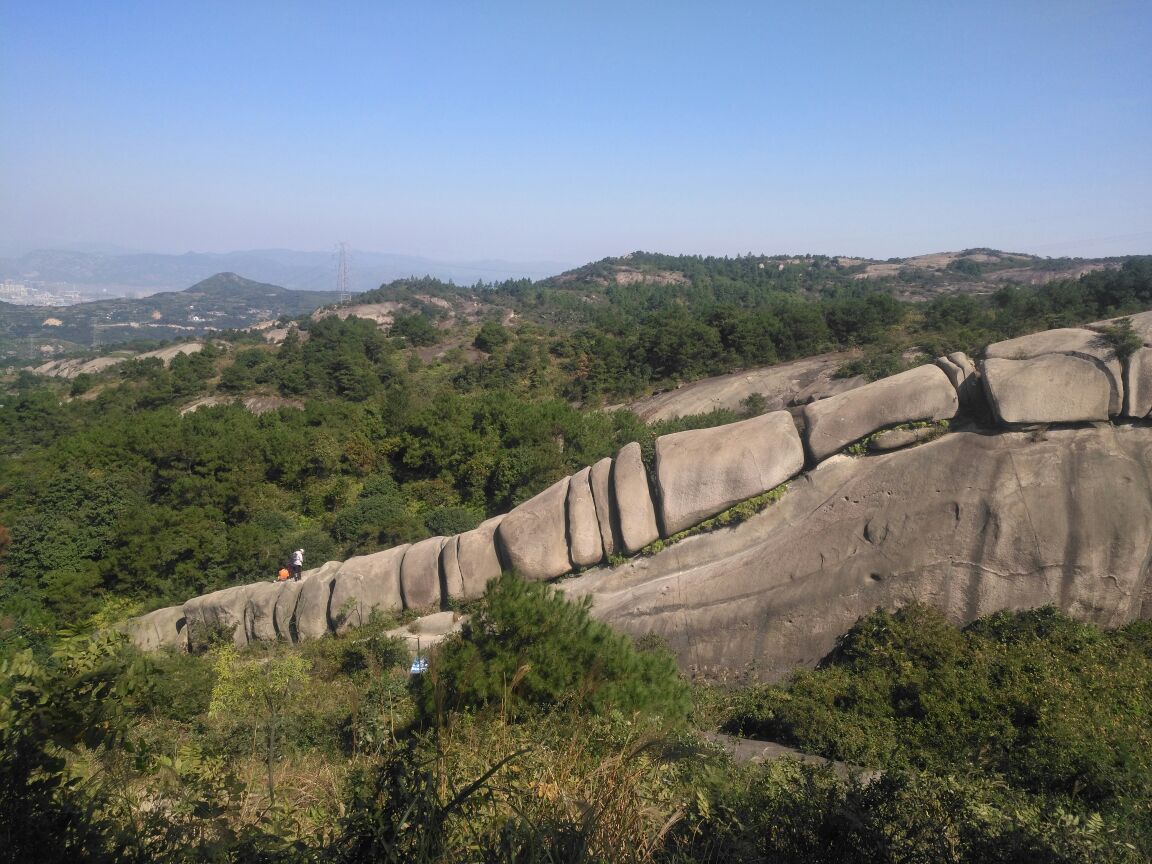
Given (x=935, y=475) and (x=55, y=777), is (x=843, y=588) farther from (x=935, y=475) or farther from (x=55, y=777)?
(x=55, y=777)

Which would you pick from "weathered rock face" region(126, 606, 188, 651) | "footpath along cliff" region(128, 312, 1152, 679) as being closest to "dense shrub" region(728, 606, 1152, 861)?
"footpath along cliff" region(128, 312, 1152, 679)

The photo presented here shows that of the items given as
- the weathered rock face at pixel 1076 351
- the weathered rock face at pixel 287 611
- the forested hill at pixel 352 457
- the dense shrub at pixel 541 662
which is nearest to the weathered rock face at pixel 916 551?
the weathered rock face at pixel 1076 351

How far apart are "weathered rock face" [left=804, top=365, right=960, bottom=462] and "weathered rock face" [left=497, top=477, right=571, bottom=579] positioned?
17.3 ft

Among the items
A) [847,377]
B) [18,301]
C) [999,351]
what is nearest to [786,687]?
[999,351]

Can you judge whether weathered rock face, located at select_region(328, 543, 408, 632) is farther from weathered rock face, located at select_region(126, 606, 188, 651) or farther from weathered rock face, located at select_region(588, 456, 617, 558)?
weathered rock face, located at select_region(588, 456, 617, 558)

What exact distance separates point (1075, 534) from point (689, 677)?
6.81 meters

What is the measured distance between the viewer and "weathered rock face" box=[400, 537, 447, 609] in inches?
599

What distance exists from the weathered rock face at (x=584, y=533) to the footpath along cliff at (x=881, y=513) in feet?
0.14

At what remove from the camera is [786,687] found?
1107cm

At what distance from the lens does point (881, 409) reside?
12.6m

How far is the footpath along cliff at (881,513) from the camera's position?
1111 centimetres

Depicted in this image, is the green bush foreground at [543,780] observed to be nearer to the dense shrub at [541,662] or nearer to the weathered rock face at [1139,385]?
the dense shrub at [541,662]

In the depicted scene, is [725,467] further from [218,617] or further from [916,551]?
[218,617]

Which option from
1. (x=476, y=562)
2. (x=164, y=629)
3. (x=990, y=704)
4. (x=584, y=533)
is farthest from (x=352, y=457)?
(x=990, y=704)
